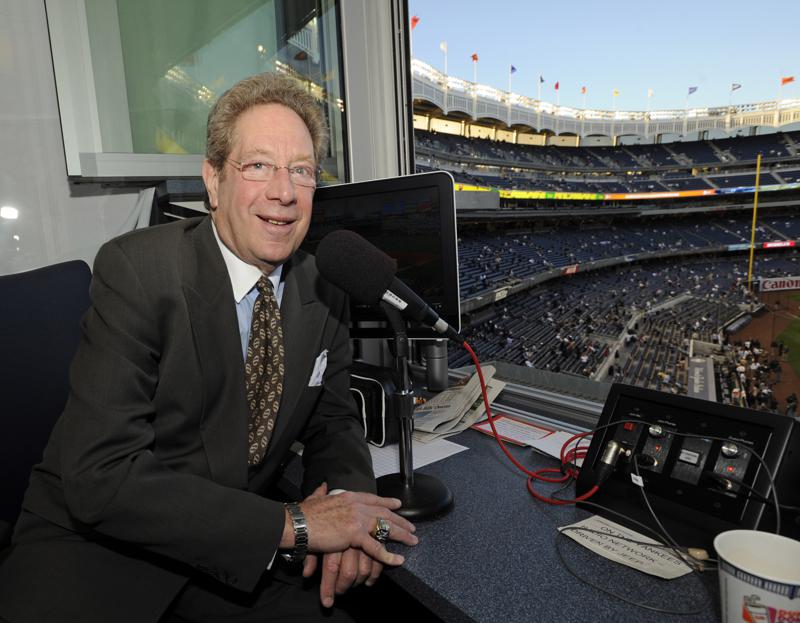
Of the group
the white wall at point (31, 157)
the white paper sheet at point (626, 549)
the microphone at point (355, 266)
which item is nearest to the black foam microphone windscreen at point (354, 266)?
the microphone at point (355, 266)

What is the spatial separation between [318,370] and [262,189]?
0.39 m

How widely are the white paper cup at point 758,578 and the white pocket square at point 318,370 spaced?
73 centimetres

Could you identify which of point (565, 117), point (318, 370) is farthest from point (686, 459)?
point (565, 117)

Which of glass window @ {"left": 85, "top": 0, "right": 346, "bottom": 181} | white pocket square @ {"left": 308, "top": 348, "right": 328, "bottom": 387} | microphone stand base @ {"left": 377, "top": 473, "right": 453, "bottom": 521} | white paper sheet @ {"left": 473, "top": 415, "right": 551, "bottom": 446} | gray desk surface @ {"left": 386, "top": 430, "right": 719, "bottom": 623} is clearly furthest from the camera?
glass window @ {"left": 85, "top": 0, "right": 346, "bottom": 181}

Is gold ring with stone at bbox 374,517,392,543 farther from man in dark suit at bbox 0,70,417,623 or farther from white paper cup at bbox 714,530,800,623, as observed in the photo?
white paper cup at bbox 714,530,800,623

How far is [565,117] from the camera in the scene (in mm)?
9523

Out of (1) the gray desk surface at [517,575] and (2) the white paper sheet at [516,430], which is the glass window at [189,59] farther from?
(1) the gray desk surface at [517,575]

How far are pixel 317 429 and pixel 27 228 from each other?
1.20m

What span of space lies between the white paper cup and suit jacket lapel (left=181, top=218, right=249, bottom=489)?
0.73 meters

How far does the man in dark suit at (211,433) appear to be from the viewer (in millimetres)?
682

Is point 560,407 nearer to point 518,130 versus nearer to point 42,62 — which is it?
point 42,62

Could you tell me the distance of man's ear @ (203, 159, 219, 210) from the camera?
2.98 ft

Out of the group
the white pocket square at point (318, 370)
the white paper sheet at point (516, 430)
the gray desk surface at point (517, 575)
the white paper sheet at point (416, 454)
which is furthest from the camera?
the white paper sheet at point (516, 430)

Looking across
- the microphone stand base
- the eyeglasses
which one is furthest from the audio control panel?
the eyeglasses
